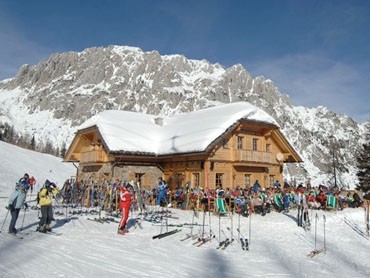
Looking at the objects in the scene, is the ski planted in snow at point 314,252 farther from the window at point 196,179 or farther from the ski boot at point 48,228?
the window at point 196,179

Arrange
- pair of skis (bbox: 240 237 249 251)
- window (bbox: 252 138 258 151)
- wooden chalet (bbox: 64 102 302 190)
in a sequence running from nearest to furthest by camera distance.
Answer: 1. pair of skis (bbox: 240 237 249 251)
2. wooden chalet (bbox: 64 102 302 190)
3. window (bbox: 252 138 258 151)

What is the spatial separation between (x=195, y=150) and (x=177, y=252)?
1195 cm

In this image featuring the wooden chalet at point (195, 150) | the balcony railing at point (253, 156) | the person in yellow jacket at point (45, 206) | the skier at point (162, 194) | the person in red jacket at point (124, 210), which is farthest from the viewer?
the balcony railing at point (253, 156)

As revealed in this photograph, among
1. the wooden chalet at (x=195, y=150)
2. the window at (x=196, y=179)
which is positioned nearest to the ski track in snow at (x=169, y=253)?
the window at (x=196, y=179)

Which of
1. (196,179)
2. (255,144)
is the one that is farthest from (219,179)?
(255,144)

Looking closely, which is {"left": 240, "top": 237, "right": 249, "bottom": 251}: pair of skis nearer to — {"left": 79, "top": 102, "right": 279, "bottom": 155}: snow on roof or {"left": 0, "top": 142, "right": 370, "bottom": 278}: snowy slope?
{"left": 0, "top": 142, "right": 370, "bottom": 278}: snowy slope

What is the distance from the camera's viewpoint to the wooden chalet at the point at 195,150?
76.2ft

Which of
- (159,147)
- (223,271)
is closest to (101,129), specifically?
(159,147)

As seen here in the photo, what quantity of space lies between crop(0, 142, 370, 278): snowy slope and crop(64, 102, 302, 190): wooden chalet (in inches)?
243

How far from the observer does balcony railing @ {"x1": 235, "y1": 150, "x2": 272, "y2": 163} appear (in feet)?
78.4

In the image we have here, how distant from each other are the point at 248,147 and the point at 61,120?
181736 mm

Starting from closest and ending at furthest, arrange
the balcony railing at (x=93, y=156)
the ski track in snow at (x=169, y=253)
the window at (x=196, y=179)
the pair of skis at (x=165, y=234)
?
the ski track in snow at (x=169, y=253) → the pair of skis at (x=165, y=234) → the window at (x=196, y=179) → the balcony railing at (x=93, y=156)

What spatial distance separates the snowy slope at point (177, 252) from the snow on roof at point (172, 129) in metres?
6.88

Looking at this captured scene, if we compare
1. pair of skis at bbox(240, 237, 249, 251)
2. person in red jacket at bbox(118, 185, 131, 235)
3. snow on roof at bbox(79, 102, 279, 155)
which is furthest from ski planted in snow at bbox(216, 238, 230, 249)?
snow on roof at bbox(79, 102, 279, 155)
